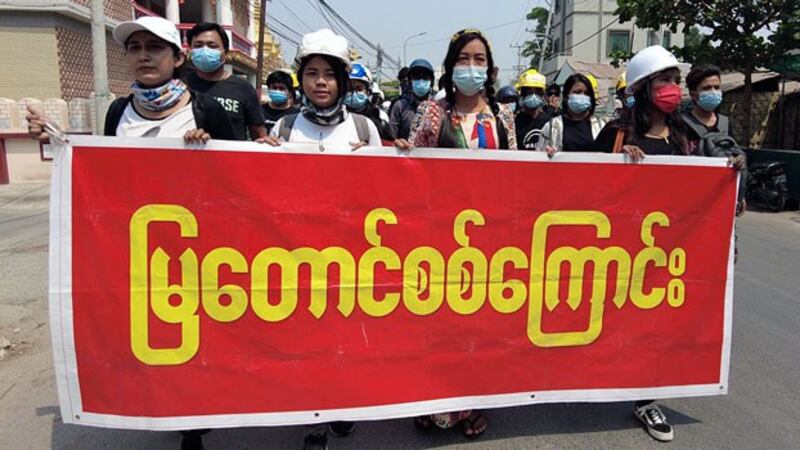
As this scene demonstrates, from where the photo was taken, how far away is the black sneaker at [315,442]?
282 cm

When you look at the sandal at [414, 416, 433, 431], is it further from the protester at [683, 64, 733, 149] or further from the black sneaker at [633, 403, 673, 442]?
the protester at [683, 64, 733, 149]

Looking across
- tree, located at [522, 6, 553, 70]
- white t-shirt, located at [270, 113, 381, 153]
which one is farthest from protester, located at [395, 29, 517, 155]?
tree, located at [522, 6, 553, 70]

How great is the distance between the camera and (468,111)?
3.06 metres

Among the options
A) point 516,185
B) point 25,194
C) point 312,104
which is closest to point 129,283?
point 312,104

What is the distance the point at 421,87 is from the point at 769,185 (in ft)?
27.1

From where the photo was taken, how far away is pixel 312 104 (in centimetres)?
282

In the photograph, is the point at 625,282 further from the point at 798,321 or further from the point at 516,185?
the point at 798,321

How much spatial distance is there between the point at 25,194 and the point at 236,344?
11.2m

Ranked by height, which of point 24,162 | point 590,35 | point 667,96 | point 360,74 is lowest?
point 24,162

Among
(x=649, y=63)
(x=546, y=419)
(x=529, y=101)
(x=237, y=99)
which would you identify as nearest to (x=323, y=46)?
(x=237, y=99)

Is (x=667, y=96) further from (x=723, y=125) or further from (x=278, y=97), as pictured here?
(x=278, y=97)

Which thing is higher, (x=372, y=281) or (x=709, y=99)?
(x=709, y=99)

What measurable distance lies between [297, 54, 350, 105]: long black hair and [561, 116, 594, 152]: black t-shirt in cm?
226

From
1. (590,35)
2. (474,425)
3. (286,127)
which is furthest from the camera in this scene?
(590,35)
